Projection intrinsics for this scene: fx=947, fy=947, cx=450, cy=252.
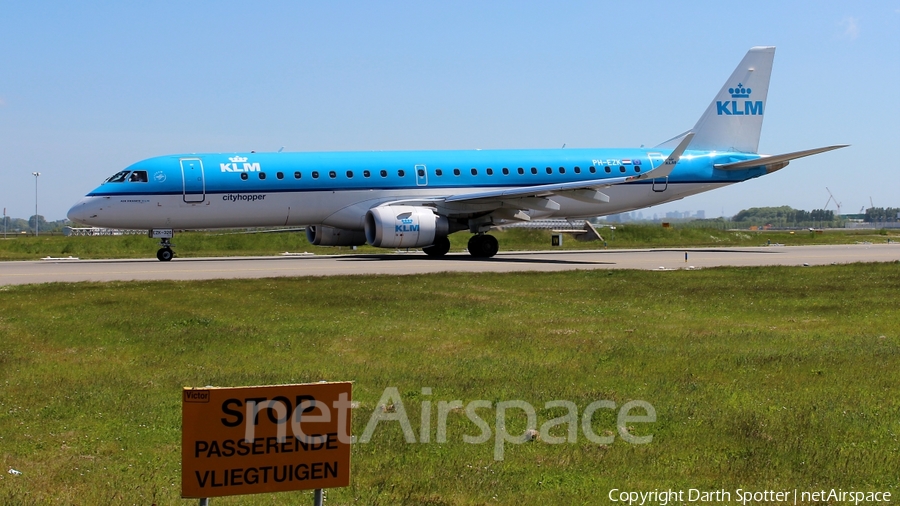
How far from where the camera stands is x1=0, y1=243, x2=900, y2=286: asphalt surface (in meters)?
24.0

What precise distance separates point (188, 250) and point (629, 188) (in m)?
19.3

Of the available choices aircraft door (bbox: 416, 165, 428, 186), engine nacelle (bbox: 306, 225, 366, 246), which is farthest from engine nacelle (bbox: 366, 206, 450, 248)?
engine nacelle (bbox: 306, 225, 366, 246)

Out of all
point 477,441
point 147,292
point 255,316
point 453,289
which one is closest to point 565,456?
point 477,441

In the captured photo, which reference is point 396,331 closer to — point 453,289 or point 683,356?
point 683,356

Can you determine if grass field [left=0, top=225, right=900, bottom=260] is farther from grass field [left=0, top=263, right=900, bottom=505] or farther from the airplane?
grass field [left=0, top=263, right=900, bottom=505]

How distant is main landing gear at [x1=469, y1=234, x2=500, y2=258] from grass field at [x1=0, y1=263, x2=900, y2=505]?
1353 centimetres

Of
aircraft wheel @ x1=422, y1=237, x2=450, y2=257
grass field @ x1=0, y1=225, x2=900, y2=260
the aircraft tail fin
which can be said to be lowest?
grass field @ x1=0, y1=225, x2=900, y2=260

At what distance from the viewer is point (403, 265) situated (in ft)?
90.3

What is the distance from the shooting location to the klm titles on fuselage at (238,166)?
98.5ft

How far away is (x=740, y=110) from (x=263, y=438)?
3536 centimetres

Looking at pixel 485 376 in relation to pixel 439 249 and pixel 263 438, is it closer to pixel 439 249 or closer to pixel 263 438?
pixel 263 438

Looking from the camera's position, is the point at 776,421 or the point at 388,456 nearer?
the point at 388,456

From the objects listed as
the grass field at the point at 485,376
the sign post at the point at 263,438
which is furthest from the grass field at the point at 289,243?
the sign post at the point at 263,438

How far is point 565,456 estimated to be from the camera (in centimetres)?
688
